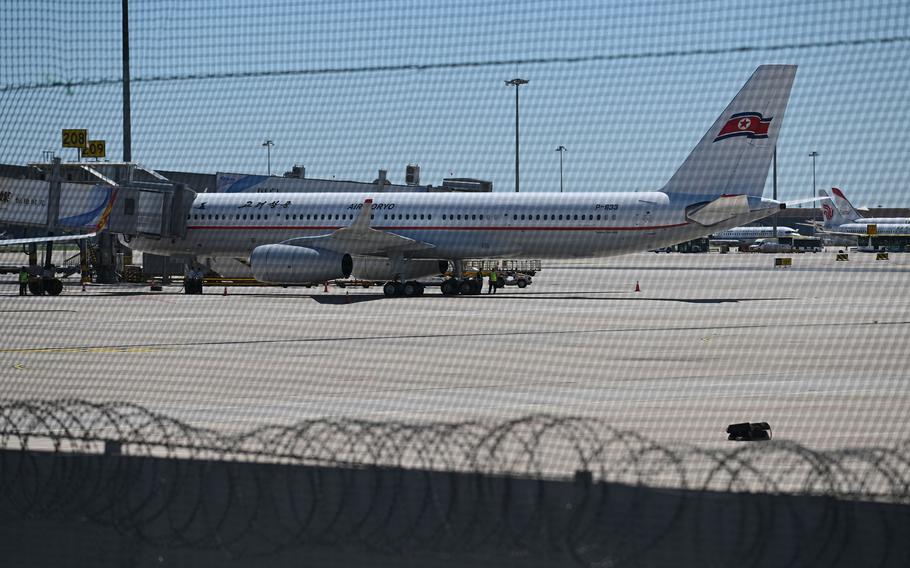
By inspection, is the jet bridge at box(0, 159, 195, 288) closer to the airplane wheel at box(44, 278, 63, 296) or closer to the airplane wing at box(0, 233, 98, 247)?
the airplane wing at box(0, 233, 98, 247)

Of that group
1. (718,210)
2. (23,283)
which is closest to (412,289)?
(718,210)

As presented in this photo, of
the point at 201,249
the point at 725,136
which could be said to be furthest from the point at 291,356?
the point at 201,249

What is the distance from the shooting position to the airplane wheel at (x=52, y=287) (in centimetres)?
3450

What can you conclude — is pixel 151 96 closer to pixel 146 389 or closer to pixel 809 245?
pixel 146 389

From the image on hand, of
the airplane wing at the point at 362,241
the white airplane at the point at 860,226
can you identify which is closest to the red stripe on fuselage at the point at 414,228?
the airplane wing at the point at 362,241

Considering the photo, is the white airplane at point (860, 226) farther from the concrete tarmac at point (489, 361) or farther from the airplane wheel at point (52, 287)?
the airplane wheel at point (52, 287)

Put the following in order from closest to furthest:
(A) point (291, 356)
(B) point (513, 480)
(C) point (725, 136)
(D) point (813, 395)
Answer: (B) point (513, 480) < (D) point (813, 395) < (A) point (291, 356) < (C) point (725, 136)

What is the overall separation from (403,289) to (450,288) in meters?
1.91

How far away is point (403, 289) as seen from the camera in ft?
111

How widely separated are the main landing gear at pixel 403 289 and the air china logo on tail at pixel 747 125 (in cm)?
1031

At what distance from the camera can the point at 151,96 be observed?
45.7 feet

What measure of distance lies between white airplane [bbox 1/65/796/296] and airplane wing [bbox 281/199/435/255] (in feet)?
0.13

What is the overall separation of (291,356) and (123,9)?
18.5 feet

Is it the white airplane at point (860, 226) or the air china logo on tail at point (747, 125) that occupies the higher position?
the air china logo on tail at point (747, 125)
